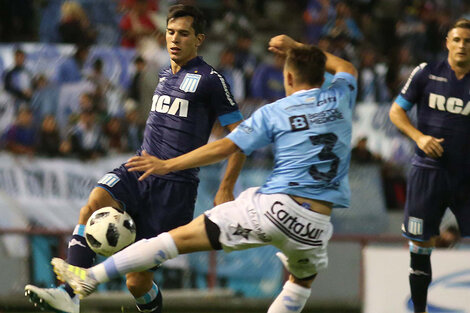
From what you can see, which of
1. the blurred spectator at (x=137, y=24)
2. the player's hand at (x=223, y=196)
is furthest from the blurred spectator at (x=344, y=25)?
the player's hand at (x=223, y=196)

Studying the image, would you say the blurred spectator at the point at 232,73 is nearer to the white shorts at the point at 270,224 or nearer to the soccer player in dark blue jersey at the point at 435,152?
the soccer player in dark blue jersey at the point at 435,152

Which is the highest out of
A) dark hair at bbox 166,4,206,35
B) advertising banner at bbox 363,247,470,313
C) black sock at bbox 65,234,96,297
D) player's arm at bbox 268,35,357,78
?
dark hair at bbox 166,4,206,35

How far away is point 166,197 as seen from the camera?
7.07m

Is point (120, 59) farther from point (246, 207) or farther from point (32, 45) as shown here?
point (246, 207)

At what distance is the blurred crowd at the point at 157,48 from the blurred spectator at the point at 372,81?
2cm

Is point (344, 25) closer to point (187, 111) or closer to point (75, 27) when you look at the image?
point (75, 27)

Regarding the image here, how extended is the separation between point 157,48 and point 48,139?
8.22ft

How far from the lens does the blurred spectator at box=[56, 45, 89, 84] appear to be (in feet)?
42.8

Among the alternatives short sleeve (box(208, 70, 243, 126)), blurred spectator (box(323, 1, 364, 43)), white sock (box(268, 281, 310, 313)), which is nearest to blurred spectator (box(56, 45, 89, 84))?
blurred spectator (box(323, 1, 364, 43))

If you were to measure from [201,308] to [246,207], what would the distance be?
17.9 ft

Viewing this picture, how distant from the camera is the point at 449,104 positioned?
25.2 feet

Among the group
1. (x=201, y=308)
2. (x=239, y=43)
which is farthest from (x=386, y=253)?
(x=239, y=43)

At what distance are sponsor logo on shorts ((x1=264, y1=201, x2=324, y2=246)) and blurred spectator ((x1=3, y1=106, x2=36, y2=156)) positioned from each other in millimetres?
6684

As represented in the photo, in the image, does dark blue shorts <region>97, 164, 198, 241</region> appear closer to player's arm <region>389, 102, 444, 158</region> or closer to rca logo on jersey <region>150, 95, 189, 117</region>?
rca logo on jersey <region>150, 95, 189, 117</region>
